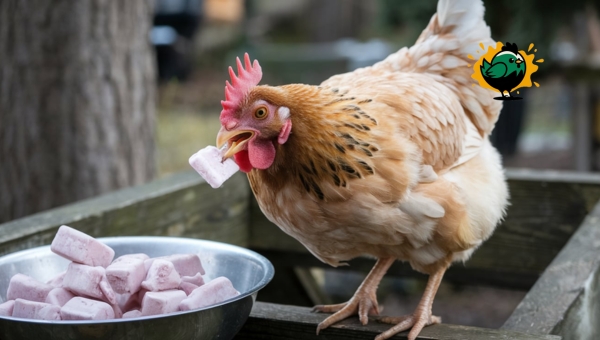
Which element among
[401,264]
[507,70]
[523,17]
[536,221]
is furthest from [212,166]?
[523,17]

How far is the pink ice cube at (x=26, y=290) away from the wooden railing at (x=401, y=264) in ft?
1.35

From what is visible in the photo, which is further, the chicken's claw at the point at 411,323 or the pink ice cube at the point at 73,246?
the chicken's claw at the point at 411,323

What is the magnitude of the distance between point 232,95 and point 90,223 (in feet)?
2.58

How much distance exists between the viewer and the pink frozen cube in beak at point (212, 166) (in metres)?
1.47

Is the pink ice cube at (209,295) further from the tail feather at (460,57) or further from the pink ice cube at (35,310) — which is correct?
the tail feather at (460,57)

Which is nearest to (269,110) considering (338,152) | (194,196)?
(338,152)

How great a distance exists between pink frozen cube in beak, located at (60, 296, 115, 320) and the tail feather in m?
1.25

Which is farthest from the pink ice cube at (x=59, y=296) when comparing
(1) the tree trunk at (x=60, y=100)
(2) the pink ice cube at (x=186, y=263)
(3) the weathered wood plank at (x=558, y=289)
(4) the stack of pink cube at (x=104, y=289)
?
(1) the tree trunk at (x=60, y=100)

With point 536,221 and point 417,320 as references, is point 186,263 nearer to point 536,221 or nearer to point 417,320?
point 417,320

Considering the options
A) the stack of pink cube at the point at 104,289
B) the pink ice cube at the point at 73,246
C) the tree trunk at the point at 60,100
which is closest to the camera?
the stack of pink cube at the point at 104,289

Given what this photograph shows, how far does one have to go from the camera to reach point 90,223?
208cm

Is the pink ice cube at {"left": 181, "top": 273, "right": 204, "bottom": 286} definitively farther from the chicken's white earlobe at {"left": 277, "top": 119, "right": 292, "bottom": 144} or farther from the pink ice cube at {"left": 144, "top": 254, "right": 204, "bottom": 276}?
the chicken's white earlobe at {"left": 277, "top": 119, "right": 292, "bottom": 144}

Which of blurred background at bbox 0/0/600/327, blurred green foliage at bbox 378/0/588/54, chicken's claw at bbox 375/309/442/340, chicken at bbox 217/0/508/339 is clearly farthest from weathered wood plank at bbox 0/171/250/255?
blurred green foliage at bbox 378/0/588/54

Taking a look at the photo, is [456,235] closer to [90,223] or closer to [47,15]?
[90,223]
